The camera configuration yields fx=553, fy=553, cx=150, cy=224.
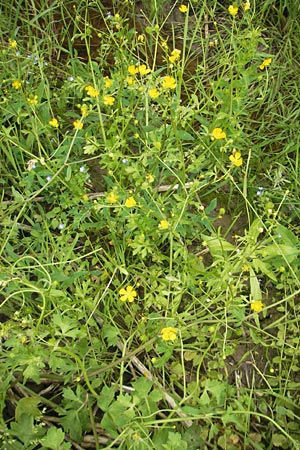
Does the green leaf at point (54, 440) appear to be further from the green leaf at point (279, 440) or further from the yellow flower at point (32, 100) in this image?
the yellow flower at point (32, 100)

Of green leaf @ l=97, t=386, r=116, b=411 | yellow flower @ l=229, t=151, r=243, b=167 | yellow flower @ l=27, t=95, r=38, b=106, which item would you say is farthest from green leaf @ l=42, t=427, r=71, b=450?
yellow flower @ l=27, t=95, r=38, b=106

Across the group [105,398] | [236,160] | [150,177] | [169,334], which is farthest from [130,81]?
[105,398]

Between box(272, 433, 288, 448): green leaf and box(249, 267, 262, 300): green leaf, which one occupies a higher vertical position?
box(249, 267, 262, 300): green leaf

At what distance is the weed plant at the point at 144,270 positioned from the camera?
159cm

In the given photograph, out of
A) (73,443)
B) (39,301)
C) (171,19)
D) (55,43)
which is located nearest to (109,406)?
(73,443)

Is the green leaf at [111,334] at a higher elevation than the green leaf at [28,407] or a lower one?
higher

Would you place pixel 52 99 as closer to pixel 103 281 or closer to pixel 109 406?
pixel 103 281

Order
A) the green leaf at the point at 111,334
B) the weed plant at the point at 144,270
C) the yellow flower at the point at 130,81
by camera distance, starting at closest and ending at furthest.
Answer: the weed plant at the point at 144,270, the green leaf at the point at 111,334, the yellow flower at the point at 130,81

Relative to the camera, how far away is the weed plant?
5.22 ft

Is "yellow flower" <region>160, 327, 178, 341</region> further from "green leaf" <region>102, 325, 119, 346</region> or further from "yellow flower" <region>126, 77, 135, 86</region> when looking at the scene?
"yellow flower" <region>126, 77, 135, 86</region>

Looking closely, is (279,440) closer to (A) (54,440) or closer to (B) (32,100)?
(A) (54,440)

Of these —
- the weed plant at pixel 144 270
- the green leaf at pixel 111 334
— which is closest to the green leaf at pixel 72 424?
the weed plant at pixel 144 270

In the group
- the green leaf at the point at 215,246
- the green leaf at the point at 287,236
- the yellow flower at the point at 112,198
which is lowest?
the green leaf at the point at 287,236

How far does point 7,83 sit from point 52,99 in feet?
0.59
